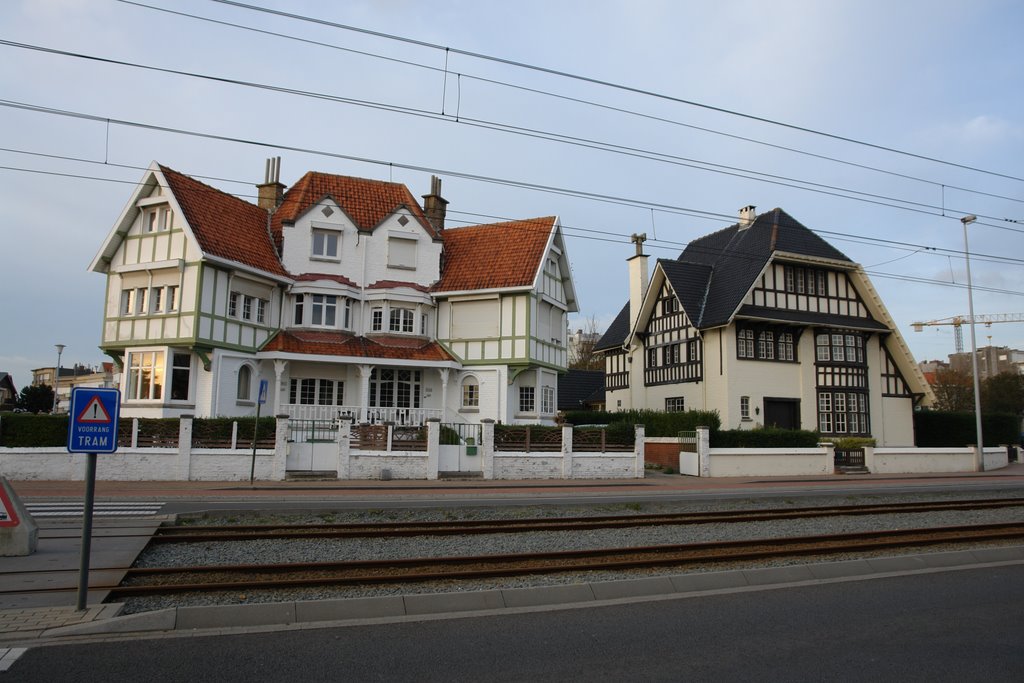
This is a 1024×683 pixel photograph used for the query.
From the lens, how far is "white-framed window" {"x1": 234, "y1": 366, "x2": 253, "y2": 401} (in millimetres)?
26766

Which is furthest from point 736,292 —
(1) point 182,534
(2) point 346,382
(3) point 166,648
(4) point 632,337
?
(3) point 166,648

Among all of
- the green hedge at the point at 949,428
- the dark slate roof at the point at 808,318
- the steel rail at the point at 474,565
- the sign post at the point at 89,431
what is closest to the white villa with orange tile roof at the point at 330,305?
the dark slate roof at the point at 808,318

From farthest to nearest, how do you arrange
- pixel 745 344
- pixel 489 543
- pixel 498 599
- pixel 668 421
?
pixel 745 344, pixel 668 421, pixel 489 543, pixel 498 599

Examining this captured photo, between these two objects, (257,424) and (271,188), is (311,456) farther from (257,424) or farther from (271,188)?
(271,188)

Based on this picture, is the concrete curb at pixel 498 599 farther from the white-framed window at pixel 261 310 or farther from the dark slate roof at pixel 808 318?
the dark slate roof at pixel 808 318

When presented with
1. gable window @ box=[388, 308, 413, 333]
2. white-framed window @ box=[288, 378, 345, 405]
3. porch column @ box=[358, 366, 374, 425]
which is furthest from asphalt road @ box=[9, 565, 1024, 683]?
gable window @ box=[388, 308, 413, 333]

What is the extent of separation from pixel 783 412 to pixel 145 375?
27362 millimetres

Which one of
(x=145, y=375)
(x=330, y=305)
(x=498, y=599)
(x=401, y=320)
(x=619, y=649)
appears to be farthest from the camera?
(x=401, y=320)

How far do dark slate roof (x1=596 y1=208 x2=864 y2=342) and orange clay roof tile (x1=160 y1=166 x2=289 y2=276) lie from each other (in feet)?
61.4

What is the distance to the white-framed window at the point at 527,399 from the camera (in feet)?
100

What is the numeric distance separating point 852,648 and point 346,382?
81.5 ft

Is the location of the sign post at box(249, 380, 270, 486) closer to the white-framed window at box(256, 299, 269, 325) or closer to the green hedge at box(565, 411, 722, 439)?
the white-framed window at box(256, 299, 269, 325)

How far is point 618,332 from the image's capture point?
41.4 metres

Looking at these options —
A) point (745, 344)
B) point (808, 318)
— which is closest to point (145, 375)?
point (745, 344)
